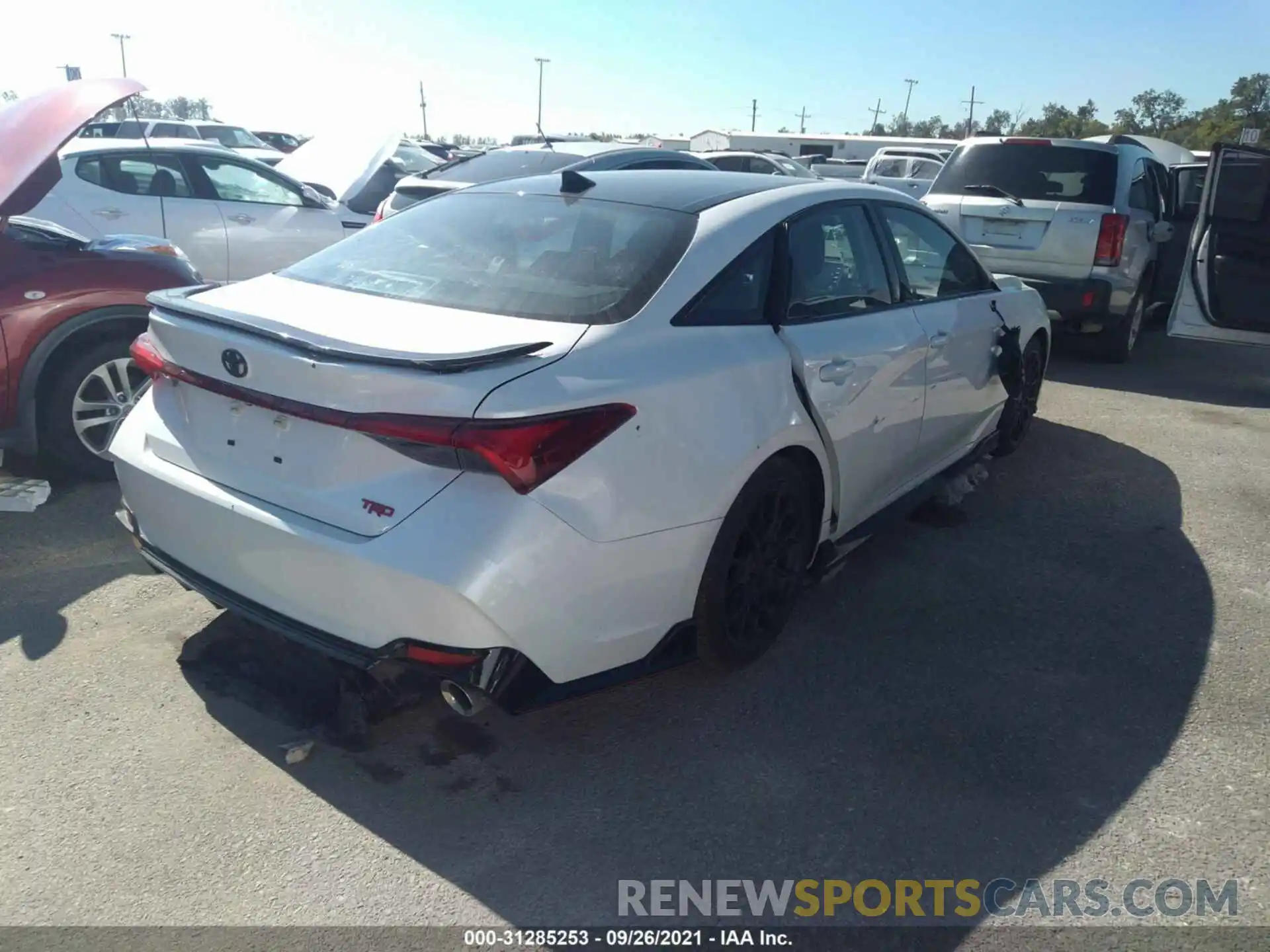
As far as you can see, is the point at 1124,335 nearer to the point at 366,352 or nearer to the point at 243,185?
the point at 243,185

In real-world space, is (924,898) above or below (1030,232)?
below

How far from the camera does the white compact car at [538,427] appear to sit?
244 cm

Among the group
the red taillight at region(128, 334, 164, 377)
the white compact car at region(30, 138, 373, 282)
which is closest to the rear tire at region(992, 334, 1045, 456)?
the red taillight at region(128, 334, 164, 377)

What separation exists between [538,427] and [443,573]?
0.42 meters

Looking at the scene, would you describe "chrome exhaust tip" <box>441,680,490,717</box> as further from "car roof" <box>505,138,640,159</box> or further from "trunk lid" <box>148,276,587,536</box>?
"car roof" <box>505,138,640,159</box>

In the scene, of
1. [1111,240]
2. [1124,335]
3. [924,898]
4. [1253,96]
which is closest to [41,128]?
[924,898]

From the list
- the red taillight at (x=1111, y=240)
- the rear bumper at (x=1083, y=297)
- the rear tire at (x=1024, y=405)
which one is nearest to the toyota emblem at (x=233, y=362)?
the rear tire at (x=1024, y=405)

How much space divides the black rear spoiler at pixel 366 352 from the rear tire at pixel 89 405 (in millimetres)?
2355

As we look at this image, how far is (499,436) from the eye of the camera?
2.39 metres

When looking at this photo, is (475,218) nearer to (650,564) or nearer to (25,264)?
(650,564)

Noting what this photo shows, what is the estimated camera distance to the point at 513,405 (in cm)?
241

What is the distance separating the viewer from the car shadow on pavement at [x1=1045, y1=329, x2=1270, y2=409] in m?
A: 8.07

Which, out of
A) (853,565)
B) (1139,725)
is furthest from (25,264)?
(1139,725)

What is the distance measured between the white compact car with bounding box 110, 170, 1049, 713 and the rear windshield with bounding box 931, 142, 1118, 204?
17.4ft
